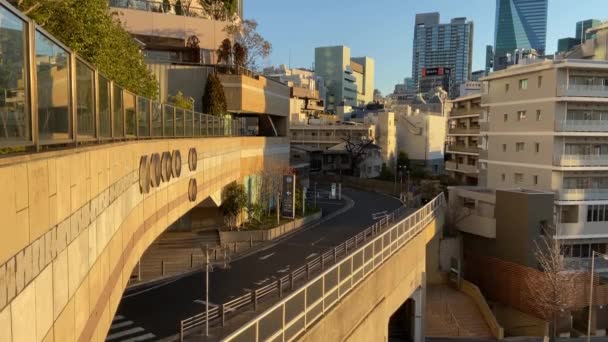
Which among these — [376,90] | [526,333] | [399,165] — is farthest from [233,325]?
[376,90]

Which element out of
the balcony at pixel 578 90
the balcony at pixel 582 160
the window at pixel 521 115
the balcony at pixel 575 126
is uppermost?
the balcony at pixel 578 90

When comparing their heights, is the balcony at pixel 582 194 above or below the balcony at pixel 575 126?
below

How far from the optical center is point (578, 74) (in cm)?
3606

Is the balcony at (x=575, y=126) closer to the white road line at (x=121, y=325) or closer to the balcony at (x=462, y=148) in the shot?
the balcony at (x=462, y=148)

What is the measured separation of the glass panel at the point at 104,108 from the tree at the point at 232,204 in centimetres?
2368

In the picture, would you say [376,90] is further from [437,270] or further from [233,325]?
[233,325]

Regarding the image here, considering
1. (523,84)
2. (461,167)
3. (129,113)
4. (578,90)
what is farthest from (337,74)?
(129,113)

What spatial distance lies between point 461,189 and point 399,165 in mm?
35887

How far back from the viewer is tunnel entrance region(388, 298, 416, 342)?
2633 centimetres

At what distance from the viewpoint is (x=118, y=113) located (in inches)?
384

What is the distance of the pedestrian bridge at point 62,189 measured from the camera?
372 centimetres

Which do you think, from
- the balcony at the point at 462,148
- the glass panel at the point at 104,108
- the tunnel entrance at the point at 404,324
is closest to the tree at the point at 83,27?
the glass panel at the point at 104,108

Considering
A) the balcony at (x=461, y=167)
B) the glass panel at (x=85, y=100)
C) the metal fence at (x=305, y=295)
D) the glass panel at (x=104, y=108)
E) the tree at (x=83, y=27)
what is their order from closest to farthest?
the glass panel at (x=85, y=100), the glass panel at (x=104, y=108), the metal fence at (x=305, y=295), the tree at (x=83, y=27), the balcony at (x=461, y=167)

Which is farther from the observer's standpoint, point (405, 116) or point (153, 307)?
point (405, 116)
